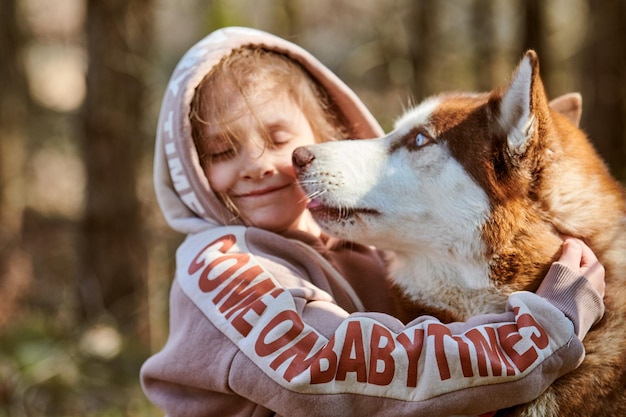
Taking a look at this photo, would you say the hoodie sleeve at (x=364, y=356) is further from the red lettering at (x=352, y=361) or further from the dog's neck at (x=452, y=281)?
the dog's neck at (x=452, y=281)

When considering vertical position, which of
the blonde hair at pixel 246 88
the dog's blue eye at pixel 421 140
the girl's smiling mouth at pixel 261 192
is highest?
the blonde hair at pixel 246 88

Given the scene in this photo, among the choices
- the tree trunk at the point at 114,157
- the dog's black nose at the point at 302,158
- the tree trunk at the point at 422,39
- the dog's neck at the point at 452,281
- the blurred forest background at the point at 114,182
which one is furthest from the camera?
the tree trunk at the point at 422,39

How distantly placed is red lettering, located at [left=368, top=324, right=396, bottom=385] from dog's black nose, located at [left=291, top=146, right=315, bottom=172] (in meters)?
0.68

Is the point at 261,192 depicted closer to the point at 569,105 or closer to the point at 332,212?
the point at 332,212

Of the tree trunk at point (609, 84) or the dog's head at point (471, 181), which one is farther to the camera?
the tree trunk at point (609, 84)

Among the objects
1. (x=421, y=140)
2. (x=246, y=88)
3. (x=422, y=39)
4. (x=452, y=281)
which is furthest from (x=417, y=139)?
(x=422, y=39)

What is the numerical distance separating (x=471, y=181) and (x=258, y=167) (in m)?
0.70

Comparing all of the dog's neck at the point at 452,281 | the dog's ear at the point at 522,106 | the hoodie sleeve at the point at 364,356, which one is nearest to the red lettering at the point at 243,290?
the hoodie sleeve at the point at 364,356

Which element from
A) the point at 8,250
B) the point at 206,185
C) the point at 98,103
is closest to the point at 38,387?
the point at 98,103

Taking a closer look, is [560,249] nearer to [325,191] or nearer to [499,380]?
[499,380]

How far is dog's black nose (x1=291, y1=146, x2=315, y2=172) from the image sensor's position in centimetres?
235

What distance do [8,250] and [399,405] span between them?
8439 mm

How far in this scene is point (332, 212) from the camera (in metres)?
2.37

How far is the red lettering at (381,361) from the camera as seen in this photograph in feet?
6.09
